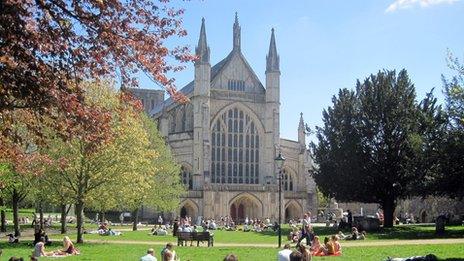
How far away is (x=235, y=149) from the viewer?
229 ft

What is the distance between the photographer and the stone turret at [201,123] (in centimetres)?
6650

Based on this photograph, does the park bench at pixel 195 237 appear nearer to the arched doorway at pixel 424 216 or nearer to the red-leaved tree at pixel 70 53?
the red-leaved tree at pixel 70 53

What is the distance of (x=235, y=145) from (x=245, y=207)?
24.4 feet

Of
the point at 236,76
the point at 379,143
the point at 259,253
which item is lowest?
the point at 259,253

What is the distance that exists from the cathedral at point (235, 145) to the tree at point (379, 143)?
72.5ft

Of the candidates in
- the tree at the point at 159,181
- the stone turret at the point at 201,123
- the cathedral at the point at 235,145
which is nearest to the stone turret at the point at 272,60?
the cathedral at the point at 235,145

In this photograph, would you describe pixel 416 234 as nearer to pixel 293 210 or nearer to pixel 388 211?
pixel 388 211

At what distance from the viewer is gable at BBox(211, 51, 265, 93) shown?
70325mm

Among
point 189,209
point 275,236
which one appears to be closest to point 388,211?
point 275,236

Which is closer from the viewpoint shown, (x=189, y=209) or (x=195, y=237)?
(x=195, y=237)

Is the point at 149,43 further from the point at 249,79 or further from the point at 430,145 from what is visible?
the point at 249,79

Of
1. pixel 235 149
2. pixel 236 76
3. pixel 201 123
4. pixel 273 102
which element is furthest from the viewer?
pixel 236 76

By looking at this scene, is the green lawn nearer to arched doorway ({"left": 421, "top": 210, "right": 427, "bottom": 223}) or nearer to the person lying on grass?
the person lying on grass

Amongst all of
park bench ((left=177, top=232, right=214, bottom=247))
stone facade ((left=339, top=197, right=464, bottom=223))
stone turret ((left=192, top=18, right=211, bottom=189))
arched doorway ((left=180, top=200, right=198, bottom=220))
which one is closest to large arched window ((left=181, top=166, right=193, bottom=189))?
stone turret ((left=192, top=18, right=211, bottom=189))
